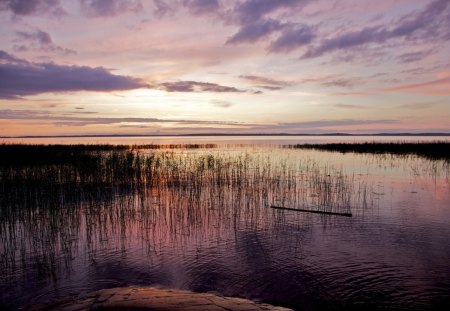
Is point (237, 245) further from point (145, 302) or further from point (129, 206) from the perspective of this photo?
point (129, 206)

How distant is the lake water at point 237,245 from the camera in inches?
279

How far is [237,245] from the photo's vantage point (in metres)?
9.70

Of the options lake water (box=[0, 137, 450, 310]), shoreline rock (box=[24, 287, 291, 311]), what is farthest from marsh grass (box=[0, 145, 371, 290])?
shoreline rock (box=[24, 287, 291, 311])

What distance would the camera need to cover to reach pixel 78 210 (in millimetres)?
13320

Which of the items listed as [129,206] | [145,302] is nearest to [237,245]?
[145,302]

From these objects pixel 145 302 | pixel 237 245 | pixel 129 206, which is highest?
pixel 145 302

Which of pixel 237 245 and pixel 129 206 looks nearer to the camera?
pixel 237 245

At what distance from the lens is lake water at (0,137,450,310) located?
708 centimetres

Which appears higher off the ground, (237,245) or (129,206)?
(129,206)

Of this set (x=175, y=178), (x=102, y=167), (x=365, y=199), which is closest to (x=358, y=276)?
(x=365, y=199)

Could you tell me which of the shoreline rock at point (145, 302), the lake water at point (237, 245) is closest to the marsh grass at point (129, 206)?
the lake water at point (237, 245)

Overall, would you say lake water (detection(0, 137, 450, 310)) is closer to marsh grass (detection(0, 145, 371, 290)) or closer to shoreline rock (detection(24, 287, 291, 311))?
marsh grass (detection(0, 145, 371, 290))

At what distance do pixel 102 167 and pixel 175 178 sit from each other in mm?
5457

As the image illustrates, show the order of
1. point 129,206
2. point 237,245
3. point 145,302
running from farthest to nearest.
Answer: point 129,206, point 237,245, point 145,302
